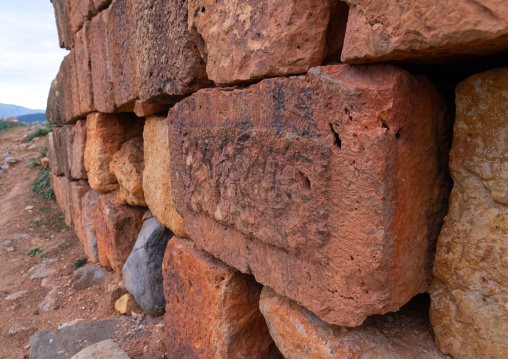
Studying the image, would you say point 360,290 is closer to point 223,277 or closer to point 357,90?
point 357,90

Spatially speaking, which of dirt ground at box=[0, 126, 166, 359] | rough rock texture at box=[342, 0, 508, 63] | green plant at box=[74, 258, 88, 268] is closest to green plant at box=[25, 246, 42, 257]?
dirt ground at box=[0, 126, 166, 359]

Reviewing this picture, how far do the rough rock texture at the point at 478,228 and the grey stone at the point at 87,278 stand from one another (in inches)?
115

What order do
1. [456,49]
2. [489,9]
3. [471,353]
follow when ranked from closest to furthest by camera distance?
[489,9], [456,49], [471,353]

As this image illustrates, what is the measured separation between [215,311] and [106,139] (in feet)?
7.01

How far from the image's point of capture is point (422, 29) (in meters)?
0.75

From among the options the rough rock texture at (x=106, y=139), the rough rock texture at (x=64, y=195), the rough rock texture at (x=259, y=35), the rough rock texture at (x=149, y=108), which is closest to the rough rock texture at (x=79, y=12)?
the rough rock texture at (x=106, y=139)

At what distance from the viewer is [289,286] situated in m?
1.22

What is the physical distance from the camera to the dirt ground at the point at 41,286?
237 centimetres

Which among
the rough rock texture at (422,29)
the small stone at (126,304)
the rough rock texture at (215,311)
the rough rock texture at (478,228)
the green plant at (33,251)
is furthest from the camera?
the green plant at (33,251)

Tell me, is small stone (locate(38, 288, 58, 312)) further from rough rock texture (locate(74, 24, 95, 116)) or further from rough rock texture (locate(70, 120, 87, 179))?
rough rock texture (locate(74, 24, 95, 116))

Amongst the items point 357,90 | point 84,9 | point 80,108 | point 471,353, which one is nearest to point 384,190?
point 357,90

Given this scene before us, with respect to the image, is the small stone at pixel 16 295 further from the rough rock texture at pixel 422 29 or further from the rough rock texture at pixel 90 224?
the rough rock texture at pixel 422 29

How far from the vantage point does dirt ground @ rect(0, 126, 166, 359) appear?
2.37 meters

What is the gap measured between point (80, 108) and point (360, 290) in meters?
3.44
